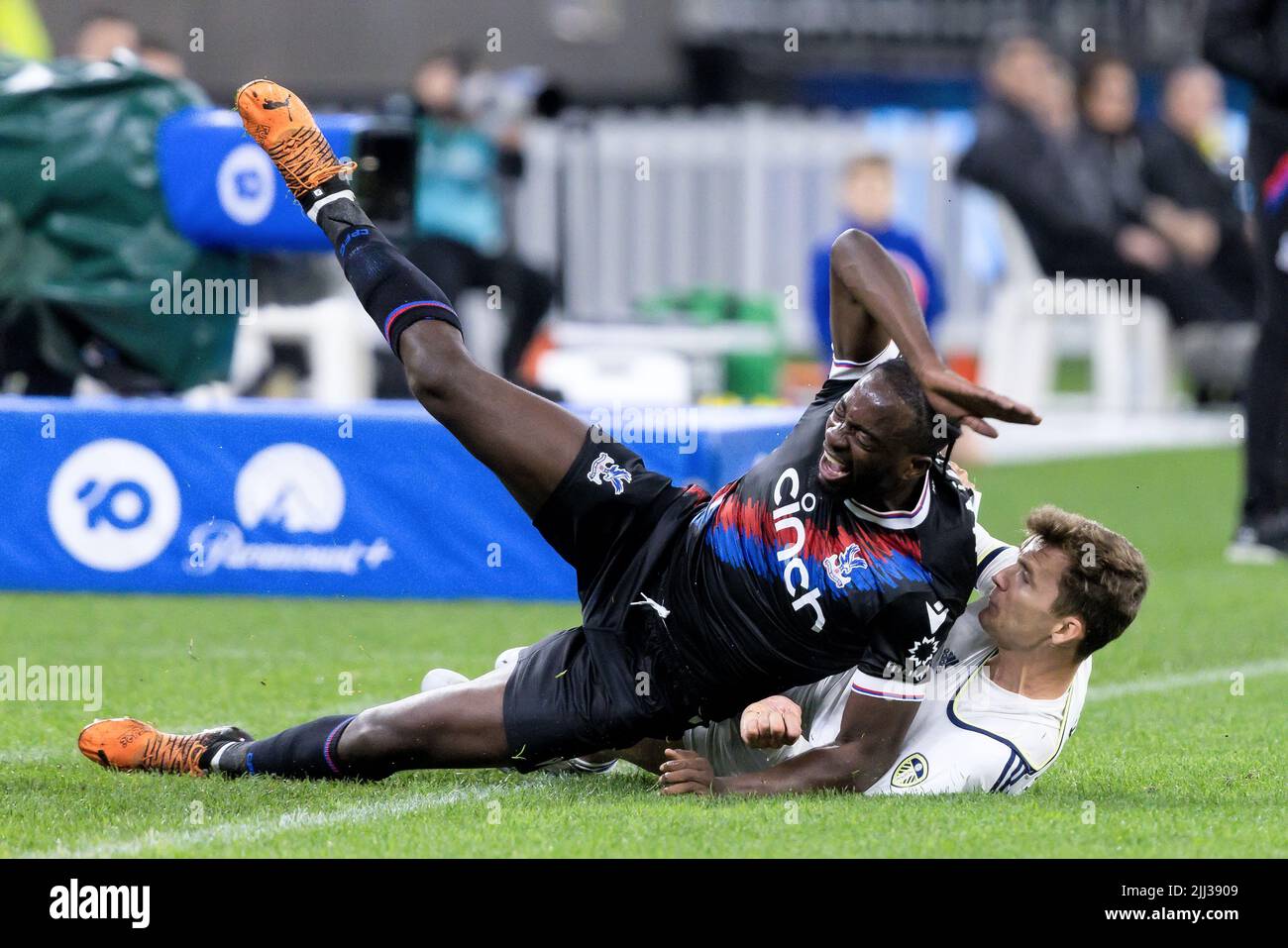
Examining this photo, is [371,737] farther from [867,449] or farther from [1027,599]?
[1027,599]

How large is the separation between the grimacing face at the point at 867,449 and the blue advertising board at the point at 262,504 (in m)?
3.43

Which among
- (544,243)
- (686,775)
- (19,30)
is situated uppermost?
(19,30)

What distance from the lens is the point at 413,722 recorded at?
5398 millimetres

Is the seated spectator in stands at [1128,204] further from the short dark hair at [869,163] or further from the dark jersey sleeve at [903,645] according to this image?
the dark jersey sleeve at [903,645]

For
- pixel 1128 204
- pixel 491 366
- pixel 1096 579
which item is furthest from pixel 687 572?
pixel 1128 204

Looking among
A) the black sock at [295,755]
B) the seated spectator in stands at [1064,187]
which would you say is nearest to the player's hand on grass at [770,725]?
the black sock at [295,755]

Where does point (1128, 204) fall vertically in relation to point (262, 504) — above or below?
above

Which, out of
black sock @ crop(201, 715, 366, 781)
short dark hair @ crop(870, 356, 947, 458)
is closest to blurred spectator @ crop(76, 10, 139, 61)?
black sock @ crop(201, 715, 366, 781)

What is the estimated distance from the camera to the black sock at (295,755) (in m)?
5.51

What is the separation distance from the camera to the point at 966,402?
4766 millimetres

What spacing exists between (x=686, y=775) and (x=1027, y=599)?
962 mm

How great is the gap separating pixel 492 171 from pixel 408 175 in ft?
10.3
